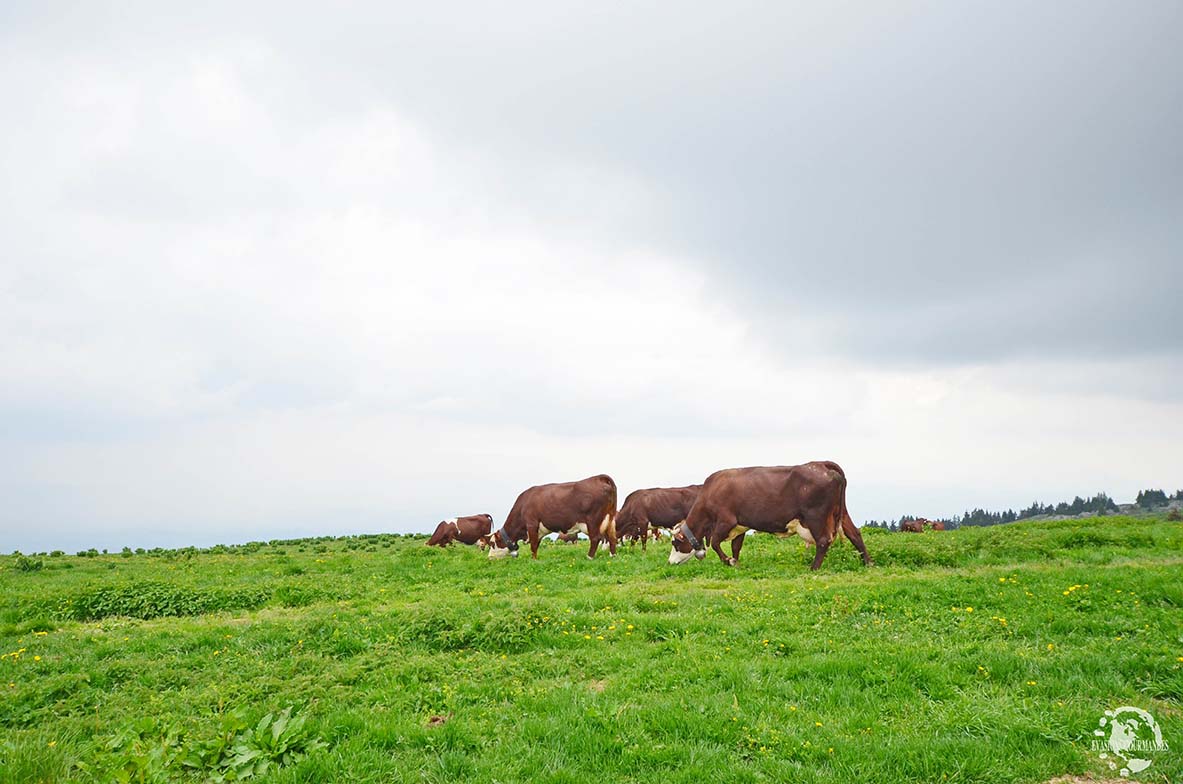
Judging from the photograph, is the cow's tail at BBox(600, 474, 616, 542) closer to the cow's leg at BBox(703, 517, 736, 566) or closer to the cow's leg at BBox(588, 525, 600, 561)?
the cow's leg at BBox(588, 525, 600, 561)

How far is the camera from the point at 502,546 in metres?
27.1

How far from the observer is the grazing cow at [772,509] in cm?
1853

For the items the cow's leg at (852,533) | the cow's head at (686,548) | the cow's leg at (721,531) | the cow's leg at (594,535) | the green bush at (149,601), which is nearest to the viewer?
the green bush at (149,601)

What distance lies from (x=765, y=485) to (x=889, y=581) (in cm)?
508

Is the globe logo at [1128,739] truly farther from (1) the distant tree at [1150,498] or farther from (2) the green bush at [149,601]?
(1) the distant tree at [1150,498]

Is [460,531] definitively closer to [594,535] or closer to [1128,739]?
[594,535]

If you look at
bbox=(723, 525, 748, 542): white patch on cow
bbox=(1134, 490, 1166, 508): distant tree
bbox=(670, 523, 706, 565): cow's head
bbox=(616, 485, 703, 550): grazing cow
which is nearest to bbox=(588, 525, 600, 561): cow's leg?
bbox=(670, 523, 706, 565): cow's head

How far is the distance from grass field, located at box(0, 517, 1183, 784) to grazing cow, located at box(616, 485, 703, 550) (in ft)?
45.7

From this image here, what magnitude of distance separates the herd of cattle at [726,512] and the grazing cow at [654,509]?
600 cm

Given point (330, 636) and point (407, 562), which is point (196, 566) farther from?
point (330, 636)

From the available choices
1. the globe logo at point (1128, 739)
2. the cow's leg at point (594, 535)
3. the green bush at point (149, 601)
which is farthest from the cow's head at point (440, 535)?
the globe logo at point (1128, 739)

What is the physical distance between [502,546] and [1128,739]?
880 inches

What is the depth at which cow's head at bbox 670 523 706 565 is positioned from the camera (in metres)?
20.7

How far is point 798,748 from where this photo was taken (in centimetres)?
701
